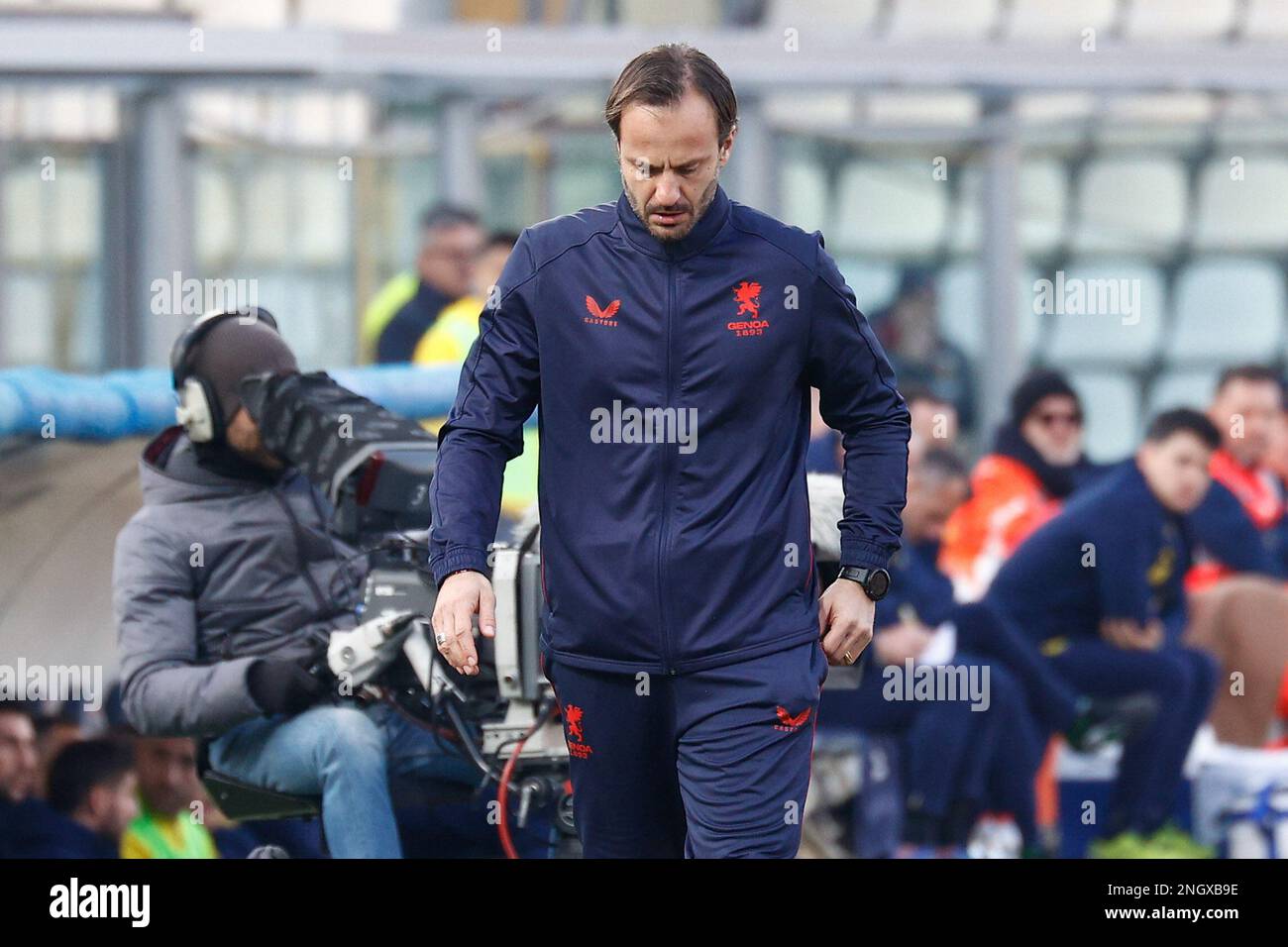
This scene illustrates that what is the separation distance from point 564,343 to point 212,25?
5970mm

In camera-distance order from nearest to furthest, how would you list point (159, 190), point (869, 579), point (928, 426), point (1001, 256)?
point (869, 579) → point (928, 426) → point (159, 190) → point (1001, 256)

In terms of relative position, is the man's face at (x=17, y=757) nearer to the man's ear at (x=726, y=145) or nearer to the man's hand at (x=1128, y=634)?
the man's ear at (x=726, y=145)

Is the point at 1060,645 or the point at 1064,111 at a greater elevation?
the point at 1064,111

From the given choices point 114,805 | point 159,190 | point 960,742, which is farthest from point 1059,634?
point 159,190

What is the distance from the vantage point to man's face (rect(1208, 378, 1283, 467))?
8031 mm

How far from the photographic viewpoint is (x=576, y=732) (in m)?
3.47

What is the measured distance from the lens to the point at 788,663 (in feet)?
11.1

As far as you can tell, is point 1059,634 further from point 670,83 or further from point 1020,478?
point 670,83

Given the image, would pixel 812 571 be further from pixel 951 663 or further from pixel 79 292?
pixel 79 292

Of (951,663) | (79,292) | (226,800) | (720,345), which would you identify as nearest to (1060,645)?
(951,663)

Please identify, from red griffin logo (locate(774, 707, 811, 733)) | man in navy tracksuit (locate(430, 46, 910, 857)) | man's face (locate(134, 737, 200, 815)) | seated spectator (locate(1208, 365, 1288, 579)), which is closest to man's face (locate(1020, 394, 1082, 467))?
seated spectator (locate(1208, 365, 1288, 579))

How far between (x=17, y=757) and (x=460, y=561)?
2.06 meters

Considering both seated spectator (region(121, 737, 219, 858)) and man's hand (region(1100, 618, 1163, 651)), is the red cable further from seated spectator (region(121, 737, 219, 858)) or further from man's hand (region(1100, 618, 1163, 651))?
man's hand (region(1100, 618, 1163, 651))

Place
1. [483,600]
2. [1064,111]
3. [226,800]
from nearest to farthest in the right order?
1. [483,600]
2. [226,800]
3. [1064,111]
